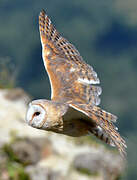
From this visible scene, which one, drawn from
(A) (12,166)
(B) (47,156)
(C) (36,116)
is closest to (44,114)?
(C) (36,116)

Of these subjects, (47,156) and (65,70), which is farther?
(47,156)

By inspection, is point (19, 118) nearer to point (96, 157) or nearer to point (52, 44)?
point (96, 157)

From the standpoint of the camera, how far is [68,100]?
4.58 meters

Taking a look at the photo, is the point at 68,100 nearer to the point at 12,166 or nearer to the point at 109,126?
the point at 109,126

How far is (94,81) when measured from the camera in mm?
5191

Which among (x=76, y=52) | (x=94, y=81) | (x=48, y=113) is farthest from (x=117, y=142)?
(x=76, y=52)

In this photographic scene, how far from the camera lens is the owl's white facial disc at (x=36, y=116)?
4.02 metres

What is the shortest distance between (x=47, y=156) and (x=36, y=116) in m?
5.75

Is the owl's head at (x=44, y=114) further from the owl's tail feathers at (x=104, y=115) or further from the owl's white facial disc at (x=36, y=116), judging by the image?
the owl's tail feathers at (x=104, y=115)

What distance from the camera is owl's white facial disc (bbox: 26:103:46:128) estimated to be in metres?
4.02

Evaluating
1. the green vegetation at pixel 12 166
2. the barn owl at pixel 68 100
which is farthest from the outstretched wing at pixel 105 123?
the green vegetation at pixel 12 166

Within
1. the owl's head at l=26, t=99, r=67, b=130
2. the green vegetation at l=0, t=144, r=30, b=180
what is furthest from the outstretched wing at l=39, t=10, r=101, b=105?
the green vegetation at l=0, t=144, r=30, b=180

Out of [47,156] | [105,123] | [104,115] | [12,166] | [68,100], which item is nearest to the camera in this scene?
[105,123]

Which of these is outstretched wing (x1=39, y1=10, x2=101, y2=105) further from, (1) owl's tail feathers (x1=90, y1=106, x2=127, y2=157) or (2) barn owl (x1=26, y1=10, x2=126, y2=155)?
(1) owl's tail feathers (x1=90, y1=106, x2=127, y2=157)
